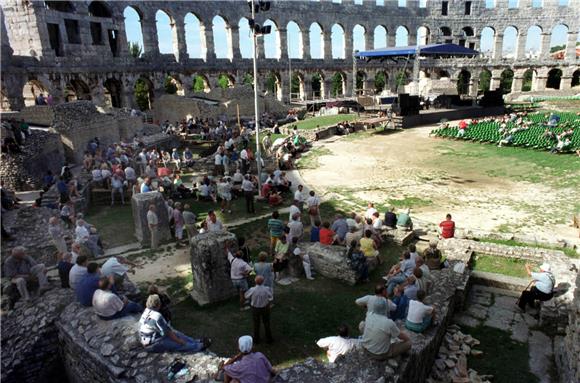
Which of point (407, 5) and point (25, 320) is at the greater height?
point (407, 5)

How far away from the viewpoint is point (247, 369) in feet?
15.4

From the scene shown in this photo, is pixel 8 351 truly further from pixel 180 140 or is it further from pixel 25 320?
pixel 180 140

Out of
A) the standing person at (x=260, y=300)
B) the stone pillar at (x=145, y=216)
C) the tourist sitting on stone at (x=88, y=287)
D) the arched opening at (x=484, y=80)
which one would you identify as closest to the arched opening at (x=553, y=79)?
the arched opening at (x=484, y=80)

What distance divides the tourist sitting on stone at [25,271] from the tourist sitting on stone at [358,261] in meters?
5.97

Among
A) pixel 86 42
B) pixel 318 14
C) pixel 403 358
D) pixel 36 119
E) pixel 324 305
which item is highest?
pixel 318 14

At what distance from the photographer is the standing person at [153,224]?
34.8 feet

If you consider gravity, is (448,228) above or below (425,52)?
below

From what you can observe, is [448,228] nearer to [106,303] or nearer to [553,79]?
[106,303]

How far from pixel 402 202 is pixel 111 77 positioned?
28429 millimetres

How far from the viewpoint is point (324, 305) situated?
311 inches

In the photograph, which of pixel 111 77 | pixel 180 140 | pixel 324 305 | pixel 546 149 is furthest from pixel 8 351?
pixel 111 77

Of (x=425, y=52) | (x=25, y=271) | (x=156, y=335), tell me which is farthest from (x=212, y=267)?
(x=425, y=52)

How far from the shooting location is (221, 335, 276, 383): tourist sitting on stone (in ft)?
15.4

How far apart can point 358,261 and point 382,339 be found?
361 centimetres
